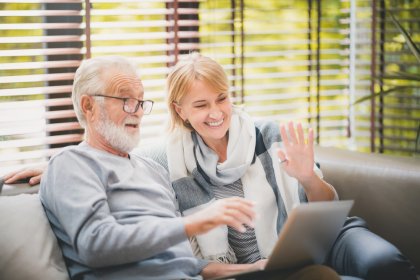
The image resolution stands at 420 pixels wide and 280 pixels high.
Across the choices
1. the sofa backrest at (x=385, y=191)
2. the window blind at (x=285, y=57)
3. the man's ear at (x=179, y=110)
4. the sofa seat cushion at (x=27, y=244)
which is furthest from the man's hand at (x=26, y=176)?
the window blind at (x=285, y=57)

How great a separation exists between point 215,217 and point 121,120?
520 mm

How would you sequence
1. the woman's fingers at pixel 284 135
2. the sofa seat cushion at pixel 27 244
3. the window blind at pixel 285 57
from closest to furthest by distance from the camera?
1. the sofa seat cushion at pixel 27 244
2. the woman's fingers at pixel 284 135
3. the window blind at pixel 285 57

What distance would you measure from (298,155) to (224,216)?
23.1 inches

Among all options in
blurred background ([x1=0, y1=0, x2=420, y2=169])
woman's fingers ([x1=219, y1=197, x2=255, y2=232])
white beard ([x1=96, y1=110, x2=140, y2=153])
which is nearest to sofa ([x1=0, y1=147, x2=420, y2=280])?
white beard ([x1=96, y1=110, x2=140, y2=153])

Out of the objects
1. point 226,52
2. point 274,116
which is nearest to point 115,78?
point 226,52

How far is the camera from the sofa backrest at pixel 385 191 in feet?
8.38

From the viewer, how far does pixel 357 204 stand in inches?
105

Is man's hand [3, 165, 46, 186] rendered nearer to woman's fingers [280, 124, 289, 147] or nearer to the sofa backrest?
woman's fingers [280, 124, 289, 147]

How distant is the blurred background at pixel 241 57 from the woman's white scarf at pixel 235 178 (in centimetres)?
34

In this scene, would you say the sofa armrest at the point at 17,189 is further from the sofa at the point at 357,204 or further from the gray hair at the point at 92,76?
the gray hair at the point at 92,76

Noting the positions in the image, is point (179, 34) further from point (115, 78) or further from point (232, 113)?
point (115, 78)

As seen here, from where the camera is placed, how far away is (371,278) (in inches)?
87.5

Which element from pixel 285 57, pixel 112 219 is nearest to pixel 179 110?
pixel 112 219

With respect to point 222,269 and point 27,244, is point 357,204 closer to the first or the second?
point 222,269
